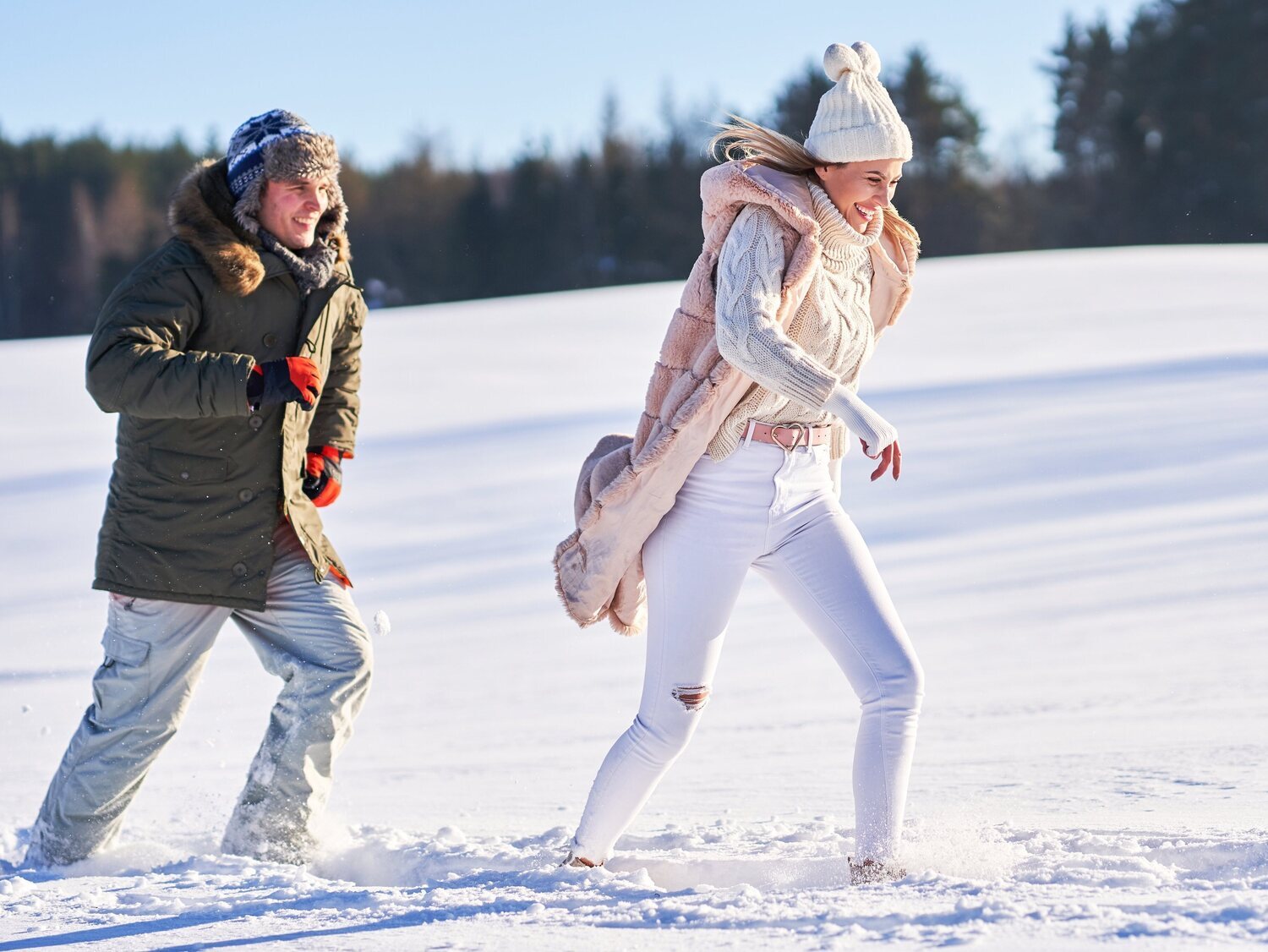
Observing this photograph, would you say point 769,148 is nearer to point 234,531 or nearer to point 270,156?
point 270,156

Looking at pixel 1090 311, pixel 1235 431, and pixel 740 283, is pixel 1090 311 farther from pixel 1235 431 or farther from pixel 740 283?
pixel 740 283

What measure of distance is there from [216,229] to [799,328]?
1.42 meters

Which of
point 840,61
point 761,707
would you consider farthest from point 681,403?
point 761,707

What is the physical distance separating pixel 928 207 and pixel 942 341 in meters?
31.6

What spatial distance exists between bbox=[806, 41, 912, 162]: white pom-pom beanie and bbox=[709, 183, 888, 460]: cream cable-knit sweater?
0.10 meters

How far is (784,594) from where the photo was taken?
323 centimetres

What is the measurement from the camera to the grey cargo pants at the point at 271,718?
142 inches

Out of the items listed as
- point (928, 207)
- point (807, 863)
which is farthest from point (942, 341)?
point (928, 207)

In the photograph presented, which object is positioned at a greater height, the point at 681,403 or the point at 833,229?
the point at 833,229

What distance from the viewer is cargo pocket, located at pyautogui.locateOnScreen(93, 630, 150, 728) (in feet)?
11.8

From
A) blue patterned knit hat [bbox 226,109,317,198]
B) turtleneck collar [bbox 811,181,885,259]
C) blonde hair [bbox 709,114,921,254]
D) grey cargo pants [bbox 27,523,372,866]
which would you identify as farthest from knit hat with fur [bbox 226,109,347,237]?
turtleneck collar [bbox 811,181,885,259]

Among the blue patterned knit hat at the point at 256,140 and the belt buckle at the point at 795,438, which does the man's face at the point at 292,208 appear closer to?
the blue patterned knit hat at the point at 256,140

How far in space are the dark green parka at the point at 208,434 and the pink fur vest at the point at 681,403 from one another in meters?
0.80

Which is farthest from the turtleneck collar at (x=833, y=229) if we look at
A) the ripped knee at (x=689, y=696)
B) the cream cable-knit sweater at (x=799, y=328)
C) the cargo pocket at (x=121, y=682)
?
the cargo pocket at (x=121, y=682)
